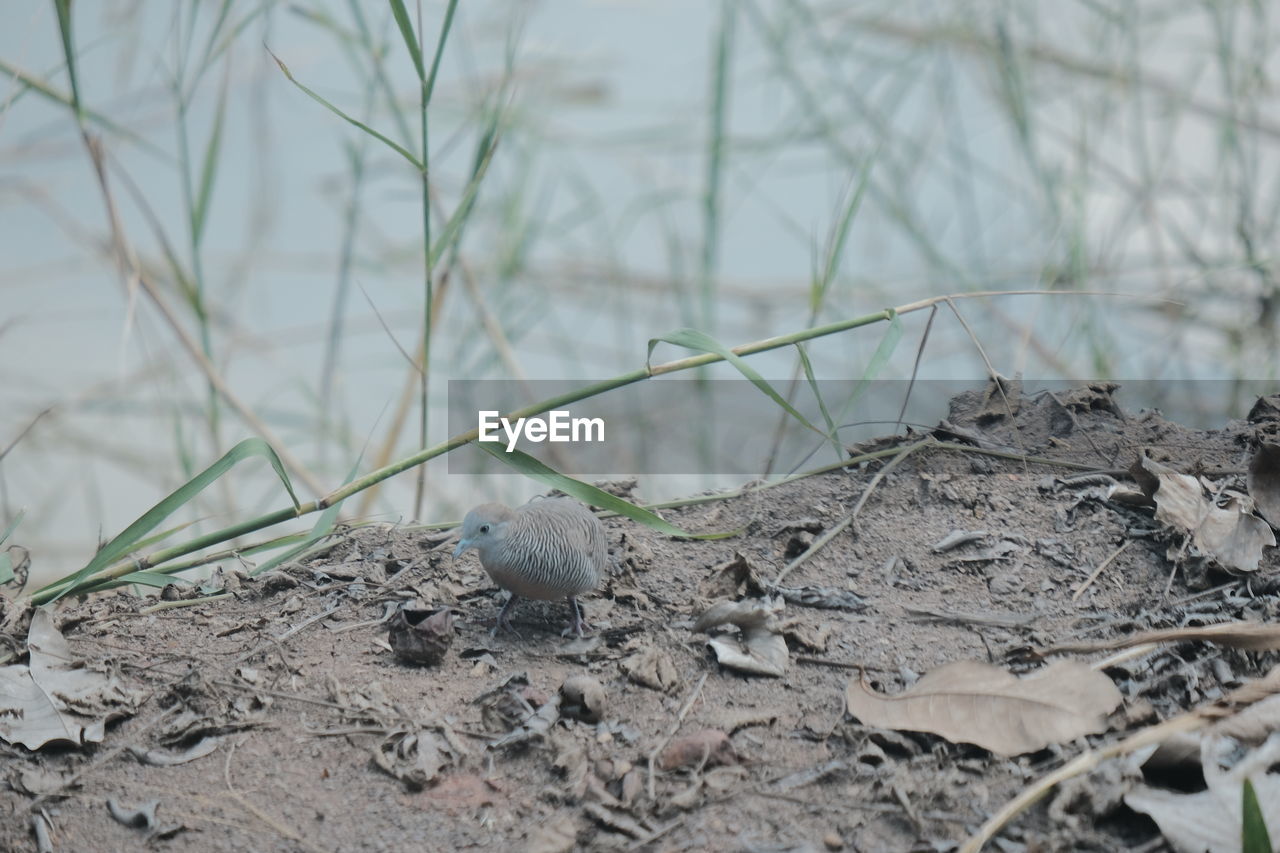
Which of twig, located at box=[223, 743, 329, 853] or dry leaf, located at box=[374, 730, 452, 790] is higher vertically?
dry leaf, located at box=[374, 730, 452, 790]

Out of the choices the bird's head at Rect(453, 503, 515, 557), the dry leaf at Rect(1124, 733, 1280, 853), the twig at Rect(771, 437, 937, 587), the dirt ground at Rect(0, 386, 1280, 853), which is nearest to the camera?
the dry leaf at Rect(1124, 733, 1280, 853)

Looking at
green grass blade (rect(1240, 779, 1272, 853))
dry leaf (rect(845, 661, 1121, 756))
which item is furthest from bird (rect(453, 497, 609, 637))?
green grass blade (rect(1240, 779, 1272, 853))

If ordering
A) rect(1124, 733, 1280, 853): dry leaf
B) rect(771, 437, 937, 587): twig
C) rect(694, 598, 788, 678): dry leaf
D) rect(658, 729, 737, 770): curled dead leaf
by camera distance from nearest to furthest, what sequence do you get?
1. rect(1124, 733, 1280, 853): dry leaf
2. rect(658, 729, 737, 770): curled dead leaf
3. rect(694, 598, 788, 678): dry leaf
4. rect(771, 437, 937, 587): twig

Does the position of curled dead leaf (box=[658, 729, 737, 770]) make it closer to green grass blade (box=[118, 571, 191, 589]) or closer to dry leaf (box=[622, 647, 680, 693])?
dry leaf (box=[622, 647, 680, 693])

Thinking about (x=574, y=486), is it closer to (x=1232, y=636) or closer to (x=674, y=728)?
(x=674, y=728)

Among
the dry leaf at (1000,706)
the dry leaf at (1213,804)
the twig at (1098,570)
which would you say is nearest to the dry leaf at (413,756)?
the dry leaf at (1000,706)

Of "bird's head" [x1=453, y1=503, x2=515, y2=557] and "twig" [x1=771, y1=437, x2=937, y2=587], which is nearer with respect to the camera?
"bird's head" [x1=453, y1=503, x2=515, y2=557]

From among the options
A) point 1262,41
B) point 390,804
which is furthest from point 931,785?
point 1262,41
